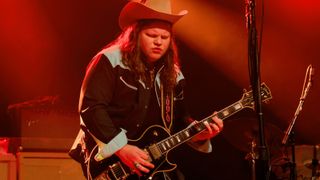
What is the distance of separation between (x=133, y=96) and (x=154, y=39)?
1.36ft

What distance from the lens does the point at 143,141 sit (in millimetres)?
3365

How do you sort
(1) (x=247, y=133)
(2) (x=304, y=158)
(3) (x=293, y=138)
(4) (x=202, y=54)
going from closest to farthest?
(3) (x=293, y=138)
(1) (x=247, y=133)
(2) (x=304, y=158)
(4) (x=202, y=54)

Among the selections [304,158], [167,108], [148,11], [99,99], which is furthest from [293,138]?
[99,99]

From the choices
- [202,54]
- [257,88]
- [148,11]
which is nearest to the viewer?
[257,88]

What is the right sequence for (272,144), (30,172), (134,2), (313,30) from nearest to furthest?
(134,2)
(30,172)
(272,144)
(313,30)

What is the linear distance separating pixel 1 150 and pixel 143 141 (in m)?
1.89

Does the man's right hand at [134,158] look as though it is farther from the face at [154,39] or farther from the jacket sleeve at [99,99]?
the face at [154,39]

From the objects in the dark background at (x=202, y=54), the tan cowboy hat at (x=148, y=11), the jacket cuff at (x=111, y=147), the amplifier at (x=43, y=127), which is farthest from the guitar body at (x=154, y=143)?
the dark background at (x=202, y=54)

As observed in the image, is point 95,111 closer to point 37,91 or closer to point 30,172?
point 30,172

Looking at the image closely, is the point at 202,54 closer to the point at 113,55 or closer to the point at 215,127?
the point at 215,127

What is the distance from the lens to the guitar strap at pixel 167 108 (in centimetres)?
348

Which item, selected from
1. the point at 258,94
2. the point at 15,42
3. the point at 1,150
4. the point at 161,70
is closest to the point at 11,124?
the point at 1,150

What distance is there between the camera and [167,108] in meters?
3.53

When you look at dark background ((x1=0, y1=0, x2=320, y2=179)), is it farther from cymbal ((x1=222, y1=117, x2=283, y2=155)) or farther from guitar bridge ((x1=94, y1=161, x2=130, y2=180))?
guitar bridge ((x1=94, y1=161, x2=130, y2=180))
